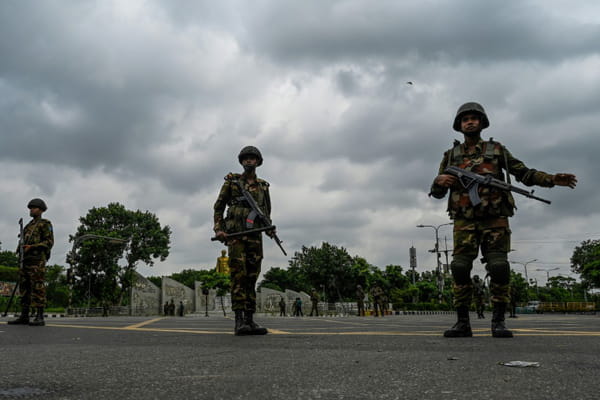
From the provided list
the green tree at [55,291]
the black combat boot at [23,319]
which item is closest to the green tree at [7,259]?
the green tree at [55,291]

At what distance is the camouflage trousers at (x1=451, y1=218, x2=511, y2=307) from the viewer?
14.3 ft

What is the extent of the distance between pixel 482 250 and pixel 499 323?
664 mm

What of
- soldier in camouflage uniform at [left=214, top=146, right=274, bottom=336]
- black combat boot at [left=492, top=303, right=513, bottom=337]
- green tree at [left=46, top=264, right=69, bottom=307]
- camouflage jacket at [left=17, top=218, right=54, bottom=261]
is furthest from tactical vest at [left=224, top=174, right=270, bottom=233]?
green tree at [left=46, top=264, right=69, bottom=307]

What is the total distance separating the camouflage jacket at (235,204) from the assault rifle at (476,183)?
2196 mm

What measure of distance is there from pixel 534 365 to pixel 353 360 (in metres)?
0.82

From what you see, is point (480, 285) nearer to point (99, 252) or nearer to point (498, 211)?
point (498, 211)

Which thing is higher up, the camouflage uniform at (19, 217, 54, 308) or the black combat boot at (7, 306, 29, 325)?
the camouflage uniform at (19, 217, 54, 308)

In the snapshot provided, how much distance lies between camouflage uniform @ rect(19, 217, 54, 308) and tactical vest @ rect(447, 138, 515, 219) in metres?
6.26

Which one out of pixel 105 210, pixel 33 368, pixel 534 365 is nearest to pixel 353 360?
pixel 534 365

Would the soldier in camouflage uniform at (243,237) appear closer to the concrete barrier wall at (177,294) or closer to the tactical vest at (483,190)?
the tactical vest at (483,190)

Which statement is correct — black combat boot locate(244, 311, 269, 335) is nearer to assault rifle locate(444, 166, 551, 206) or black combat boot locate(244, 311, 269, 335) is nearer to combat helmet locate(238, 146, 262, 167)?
combat helmet locate(238, 146, 262, 167)

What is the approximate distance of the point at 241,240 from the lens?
533cm

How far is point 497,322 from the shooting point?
4184 mm

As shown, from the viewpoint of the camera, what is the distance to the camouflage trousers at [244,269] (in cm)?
522
